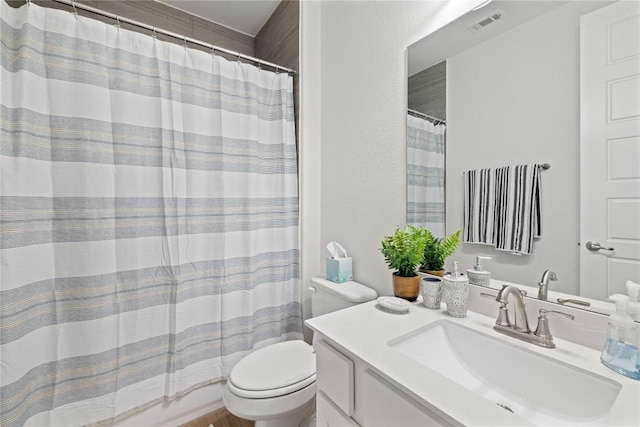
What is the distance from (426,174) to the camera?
112 centimetres

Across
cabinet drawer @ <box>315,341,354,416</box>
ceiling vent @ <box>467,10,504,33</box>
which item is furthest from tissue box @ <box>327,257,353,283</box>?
ceiling vent @ <box>467,10,504,33</box>

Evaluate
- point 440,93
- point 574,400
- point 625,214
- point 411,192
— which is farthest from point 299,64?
point 574,400

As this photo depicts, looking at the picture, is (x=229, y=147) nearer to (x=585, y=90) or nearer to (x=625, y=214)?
(x=585, y=90)

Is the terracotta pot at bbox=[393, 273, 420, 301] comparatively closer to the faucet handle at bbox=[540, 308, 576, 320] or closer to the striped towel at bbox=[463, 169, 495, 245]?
the striped towel at bbox=[463, 169, 495, 245]

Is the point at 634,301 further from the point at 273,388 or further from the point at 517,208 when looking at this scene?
the point at 273,388

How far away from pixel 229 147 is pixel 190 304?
2.80ft

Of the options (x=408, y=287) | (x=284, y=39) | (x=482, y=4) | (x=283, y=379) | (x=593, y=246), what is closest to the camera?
(x=593, y=246)

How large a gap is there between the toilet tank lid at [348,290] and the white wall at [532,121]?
45 centimetres

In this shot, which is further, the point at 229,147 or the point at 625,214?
the point at 229,147

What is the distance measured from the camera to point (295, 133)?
5.78 feet

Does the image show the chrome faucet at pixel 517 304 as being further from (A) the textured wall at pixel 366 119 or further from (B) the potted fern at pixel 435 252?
(A) the textured wall at pixel 366 119

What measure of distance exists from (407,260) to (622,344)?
0.55 metres

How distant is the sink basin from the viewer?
59 cm

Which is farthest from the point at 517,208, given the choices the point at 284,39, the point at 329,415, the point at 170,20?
the point at 170,20
